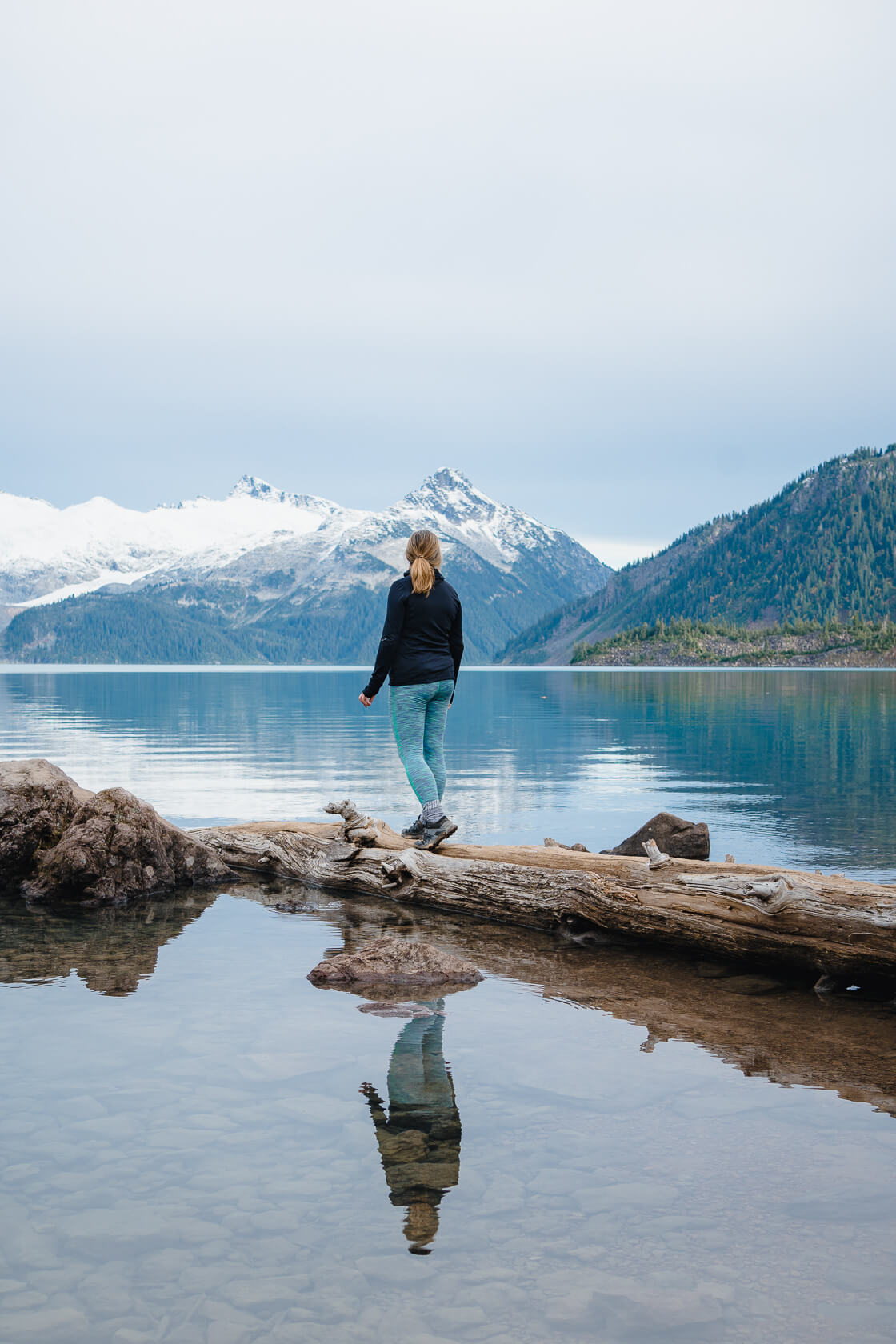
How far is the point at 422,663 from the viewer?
14383 millimetres

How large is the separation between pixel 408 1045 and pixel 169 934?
5447 millimetres

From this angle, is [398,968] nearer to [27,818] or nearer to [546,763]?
[27,818]

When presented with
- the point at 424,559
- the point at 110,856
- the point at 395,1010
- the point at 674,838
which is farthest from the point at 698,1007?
the point at 110,856

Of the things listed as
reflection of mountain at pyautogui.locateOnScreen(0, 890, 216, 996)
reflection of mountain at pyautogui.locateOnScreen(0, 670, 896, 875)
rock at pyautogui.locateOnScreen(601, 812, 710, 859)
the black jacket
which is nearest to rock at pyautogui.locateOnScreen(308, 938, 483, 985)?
reflection of mountain at pyautogui.locateOnScreen(0, 890, 216, 996)

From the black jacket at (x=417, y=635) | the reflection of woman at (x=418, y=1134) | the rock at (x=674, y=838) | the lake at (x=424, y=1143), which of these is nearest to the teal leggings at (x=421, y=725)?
the black jacket at (x=417, y=635)

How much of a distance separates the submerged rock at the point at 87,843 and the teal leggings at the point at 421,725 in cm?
438

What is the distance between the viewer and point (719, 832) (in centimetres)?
2305

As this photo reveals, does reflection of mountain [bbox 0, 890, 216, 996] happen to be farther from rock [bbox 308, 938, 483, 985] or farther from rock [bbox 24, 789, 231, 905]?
rock [bbox 308, 938, 483, 985]

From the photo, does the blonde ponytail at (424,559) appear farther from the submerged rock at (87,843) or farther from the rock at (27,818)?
the rock at (27,818)

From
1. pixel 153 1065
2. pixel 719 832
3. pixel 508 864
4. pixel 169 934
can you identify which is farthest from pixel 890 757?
pixel 153 1065

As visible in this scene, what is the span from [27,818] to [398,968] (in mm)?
7923

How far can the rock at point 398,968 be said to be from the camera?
1102cm

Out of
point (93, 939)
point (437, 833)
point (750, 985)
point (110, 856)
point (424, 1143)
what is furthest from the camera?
point (110, 856)

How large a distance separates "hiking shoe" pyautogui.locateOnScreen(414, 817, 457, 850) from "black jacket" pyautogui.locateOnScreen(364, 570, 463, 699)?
1975 mm
